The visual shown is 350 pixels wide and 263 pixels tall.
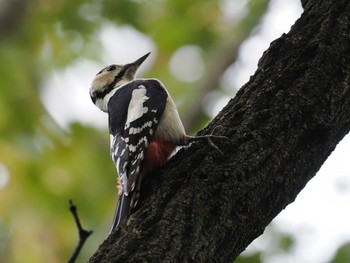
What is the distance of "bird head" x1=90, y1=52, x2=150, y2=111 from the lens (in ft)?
16.9

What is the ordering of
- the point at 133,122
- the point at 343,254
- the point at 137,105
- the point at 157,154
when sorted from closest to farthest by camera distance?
the point at 157,154
the point at 133,122
the point at 137,105
the point at 343,254

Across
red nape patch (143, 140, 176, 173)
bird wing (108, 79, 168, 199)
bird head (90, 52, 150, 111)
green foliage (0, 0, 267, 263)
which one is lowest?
red nape patch (143, 140, 176, 173)

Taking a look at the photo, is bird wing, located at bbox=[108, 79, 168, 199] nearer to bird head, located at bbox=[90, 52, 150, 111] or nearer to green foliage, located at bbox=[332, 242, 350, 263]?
bird head, located at bbox=[90, 52, 150, 111]

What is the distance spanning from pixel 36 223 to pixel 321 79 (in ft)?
12.9

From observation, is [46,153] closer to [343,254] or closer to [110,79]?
[110,79]

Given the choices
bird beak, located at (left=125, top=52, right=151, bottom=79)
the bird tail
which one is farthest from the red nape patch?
bird beak, located at (left=125, top=52, right=151, bottom=79)

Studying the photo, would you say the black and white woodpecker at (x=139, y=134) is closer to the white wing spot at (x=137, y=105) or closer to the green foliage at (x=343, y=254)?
the white wing spot at (x=137, y=105)

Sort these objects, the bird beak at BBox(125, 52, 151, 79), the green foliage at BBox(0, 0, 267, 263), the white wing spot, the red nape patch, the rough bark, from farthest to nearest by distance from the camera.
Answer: the green foliage at BBox(0, 0, 267, 263) < the bird beak at BBox(125, 52, 151, 79) < the white wing spot < the red nape patch < the rough bark

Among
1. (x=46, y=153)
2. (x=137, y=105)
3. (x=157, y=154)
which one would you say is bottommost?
(x=157, y=154)

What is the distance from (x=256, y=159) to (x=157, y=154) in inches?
31.9

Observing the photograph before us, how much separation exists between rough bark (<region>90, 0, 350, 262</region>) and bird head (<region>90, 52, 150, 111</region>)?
2013mm

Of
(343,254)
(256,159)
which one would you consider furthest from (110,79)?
(256,159)

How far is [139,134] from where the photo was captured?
3.72 meters

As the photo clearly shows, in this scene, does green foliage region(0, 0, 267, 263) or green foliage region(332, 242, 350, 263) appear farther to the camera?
green foliage region(0, 0, 267, 263)
